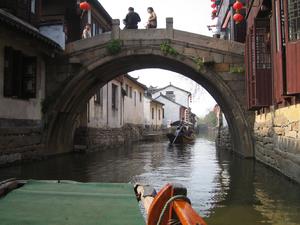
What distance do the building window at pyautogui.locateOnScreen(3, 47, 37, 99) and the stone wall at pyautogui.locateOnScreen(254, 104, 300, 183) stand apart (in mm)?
6733

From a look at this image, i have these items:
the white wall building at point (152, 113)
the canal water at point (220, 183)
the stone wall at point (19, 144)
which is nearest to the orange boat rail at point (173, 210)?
the canal water at point (220, 183)

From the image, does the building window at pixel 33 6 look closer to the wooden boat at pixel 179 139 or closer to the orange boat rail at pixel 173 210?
the orange boat rail at pixel 173 210

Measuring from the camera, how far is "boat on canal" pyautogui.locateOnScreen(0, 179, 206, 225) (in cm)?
250

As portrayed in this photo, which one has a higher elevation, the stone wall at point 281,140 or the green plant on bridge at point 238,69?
the green plant on bridge at point 238,69

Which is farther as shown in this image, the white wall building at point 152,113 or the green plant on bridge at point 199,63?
the white wall building at point 152,113

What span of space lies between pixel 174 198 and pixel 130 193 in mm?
2012

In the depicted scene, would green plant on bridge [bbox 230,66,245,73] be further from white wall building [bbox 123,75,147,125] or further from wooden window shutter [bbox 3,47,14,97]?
white wall building [bbox 123,75,147,125]

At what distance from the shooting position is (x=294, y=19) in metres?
6.94

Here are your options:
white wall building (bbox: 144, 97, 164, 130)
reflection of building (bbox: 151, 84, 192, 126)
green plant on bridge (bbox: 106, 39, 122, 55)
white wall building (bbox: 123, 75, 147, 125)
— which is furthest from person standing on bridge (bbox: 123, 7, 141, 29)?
reflection of building (bbox: 151, 84, 192, 126)

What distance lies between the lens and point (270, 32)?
10062 mm

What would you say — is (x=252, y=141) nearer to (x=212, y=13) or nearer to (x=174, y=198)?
(x=174, y=198)

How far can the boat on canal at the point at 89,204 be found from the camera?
2.50 metres

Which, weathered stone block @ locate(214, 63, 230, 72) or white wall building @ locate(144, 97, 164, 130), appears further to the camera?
white wall building @ locate(144, 97, 164, 130)

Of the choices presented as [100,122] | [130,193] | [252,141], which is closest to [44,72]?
[100,122]
